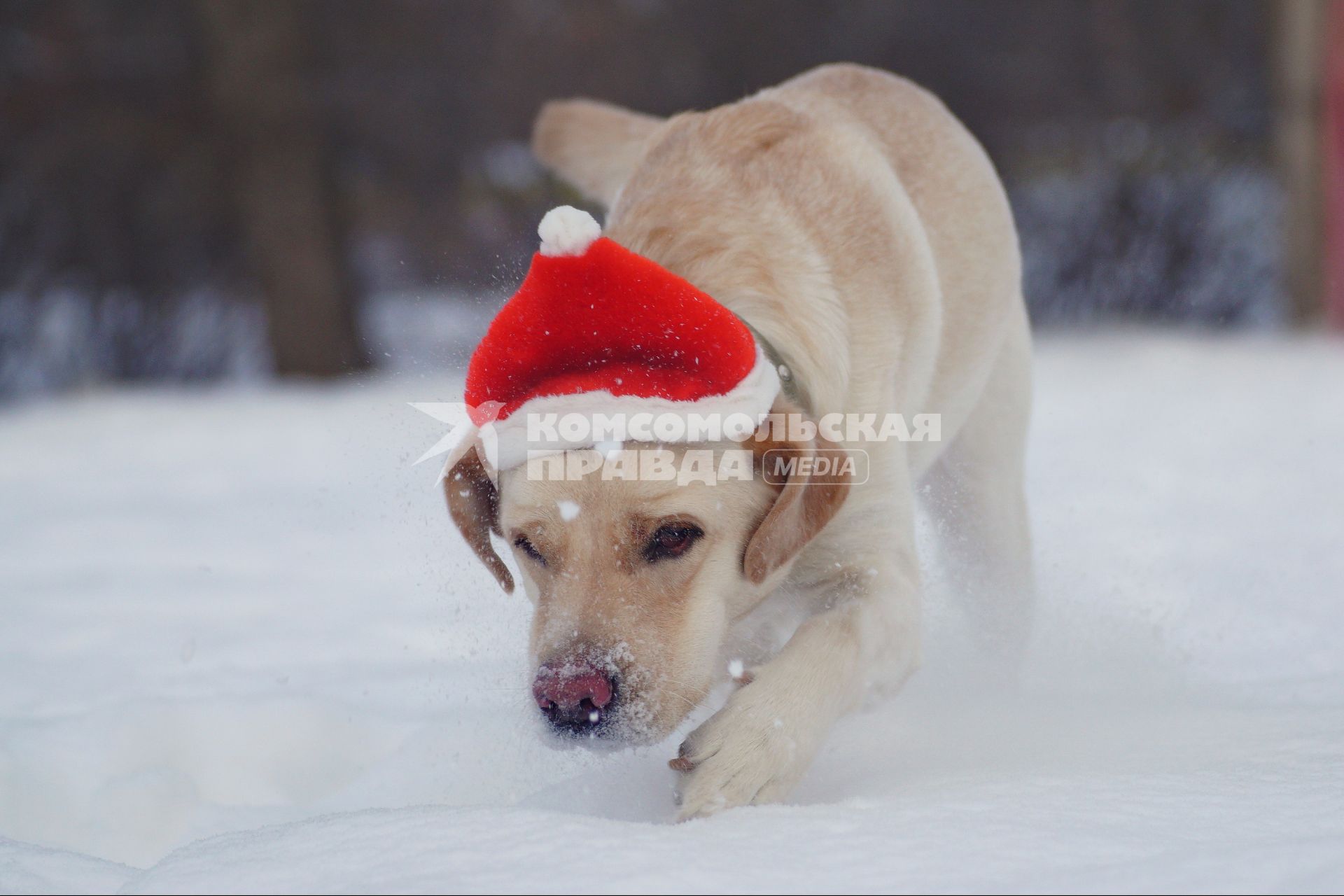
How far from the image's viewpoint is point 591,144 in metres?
3.94

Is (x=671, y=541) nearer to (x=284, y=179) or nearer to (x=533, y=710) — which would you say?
(x=533, y=710)

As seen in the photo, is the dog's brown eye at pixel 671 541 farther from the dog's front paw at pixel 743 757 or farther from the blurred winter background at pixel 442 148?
the blurred winter background at pixel 442 148

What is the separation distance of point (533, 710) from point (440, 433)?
80 cm

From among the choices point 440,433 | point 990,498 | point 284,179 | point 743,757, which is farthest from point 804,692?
point 284,179

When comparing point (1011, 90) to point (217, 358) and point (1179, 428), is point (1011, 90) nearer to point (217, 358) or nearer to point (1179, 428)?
point (1179, 428)

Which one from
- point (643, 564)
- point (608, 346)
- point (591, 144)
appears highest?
point (591, 144)

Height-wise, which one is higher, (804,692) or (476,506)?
(476,506)

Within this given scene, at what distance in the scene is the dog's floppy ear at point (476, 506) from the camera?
104 inches

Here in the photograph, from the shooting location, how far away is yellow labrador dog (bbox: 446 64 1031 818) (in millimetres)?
2227

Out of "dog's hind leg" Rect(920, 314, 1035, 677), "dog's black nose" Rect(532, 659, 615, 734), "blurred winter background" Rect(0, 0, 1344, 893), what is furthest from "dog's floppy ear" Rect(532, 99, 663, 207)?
"dog's black nose" Rect(532, 659, 615, 734)

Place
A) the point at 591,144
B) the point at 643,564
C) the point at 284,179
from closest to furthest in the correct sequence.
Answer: the point at 643,564 → the point at 591,144 → the point at 284,179

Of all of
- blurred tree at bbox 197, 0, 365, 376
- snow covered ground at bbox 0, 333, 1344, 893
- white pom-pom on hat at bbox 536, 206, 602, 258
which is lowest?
snow covered ground at bbox 0, 333, 1344, 893

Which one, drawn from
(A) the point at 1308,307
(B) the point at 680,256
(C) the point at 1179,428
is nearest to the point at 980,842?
(B) the point at 680,256

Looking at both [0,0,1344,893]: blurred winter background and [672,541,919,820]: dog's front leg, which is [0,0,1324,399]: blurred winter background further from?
[672,541,919,820]: dog's front leg
